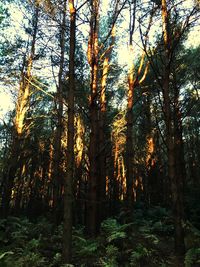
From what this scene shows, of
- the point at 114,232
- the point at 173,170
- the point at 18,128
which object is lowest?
the point at 114,232

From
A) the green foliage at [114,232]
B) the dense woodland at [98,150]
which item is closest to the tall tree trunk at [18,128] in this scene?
the dense woodland at [98,150]

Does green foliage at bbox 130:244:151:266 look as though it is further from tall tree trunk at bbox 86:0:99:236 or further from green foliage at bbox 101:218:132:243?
tall tree trunk at bbox 86:0:99:236

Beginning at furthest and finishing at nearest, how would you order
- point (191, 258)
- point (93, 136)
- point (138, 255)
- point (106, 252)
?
1. point (93, 136)
2. point (106, 252)
3. point (138, 255)
4. point (191, 258)

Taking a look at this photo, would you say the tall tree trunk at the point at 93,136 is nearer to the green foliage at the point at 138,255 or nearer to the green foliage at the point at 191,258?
the green foliage at the point at 138,255

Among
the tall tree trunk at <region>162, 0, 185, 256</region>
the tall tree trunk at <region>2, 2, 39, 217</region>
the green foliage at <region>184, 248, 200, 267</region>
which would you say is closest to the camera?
the green foliage at <region>184, 248, 200, 267</region>

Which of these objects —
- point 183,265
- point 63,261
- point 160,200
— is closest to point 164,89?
point 183,265

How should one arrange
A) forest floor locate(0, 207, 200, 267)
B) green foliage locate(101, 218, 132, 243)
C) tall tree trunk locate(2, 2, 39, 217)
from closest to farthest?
forest floor locate(0, 207, 200, 267), green foliage locate(101, 218, 132, 243), tall tree trunk locate(2, 2, 39, 217)

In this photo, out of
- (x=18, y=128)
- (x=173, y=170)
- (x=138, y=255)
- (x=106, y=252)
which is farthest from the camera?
(x=18, y=128)

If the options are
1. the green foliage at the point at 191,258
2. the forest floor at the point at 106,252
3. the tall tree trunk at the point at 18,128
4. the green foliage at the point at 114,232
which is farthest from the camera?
the tall tree trunk at the point at 18,128

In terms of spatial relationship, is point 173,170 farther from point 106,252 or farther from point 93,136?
point 93,136

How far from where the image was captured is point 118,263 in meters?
5.44

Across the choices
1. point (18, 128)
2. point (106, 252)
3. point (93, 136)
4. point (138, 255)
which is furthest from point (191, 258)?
point (18, 128)

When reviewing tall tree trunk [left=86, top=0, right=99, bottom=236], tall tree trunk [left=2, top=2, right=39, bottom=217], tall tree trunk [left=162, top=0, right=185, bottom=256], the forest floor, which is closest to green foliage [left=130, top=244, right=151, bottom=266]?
the forest floor

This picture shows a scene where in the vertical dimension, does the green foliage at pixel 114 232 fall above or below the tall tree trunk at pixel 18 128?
below
